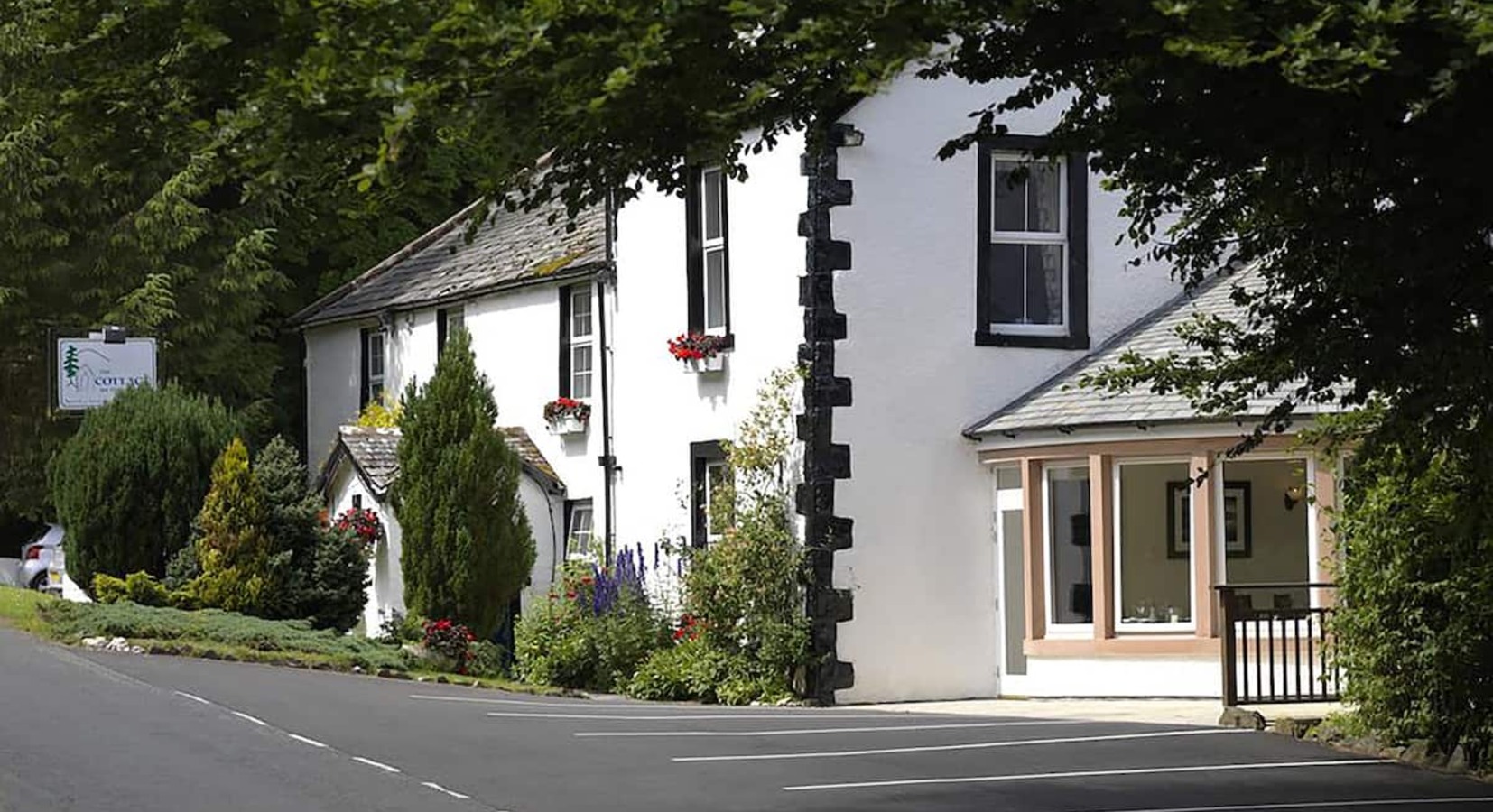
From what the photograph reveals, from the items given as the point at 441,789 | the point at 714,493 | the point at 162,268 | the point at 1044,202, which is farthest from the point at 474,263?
the point at 441,789

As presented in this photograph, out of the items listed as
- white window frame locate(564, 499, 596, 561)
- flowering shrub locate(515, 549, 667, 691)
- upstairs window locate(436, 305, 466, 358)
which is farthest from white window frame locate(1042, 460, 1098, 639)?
upstairs window locate(436, 305, 466, 358)

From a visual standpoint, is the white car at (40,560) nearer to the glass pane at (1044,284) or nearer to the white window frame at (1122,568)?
the glass pane at (1044,284)

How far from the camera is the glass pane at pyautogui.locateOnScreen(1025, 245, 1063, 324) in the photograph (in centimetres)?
2588

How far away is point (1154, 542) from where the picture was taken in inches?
988

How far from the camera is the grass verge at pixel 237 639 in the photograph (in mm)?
A: 26094

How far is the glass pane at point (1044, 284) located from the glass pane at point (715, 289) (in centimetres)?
345

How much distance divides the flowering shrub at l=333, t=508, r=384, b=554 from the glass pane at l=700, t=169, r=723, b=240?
714 cm

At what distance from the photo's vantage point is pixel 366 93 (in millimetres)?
9961

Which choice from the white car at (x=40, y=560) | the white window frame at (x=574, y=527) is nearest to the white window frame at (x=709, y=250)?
the white window frame at (x=574, y=527)

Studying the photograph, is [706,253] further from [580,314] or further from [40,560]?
[40,560]

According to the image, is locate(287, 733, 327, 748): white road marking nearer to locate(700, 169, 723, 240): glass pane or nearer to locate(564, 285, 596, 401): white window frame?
locate(700, 169, 723, 240): glass pane

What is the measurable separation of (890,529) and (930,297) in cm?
247

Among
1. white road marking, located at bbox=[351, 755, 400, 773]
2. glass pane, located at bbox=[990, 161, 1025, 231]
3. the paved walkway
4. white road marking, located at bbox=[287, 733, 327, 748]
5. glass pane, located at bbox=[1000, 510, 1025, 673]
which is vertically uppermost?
glass pane, located at bbox=[990, 161, 1025, 231]

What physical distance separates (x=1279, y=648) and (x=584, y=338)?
1091 centimetres
